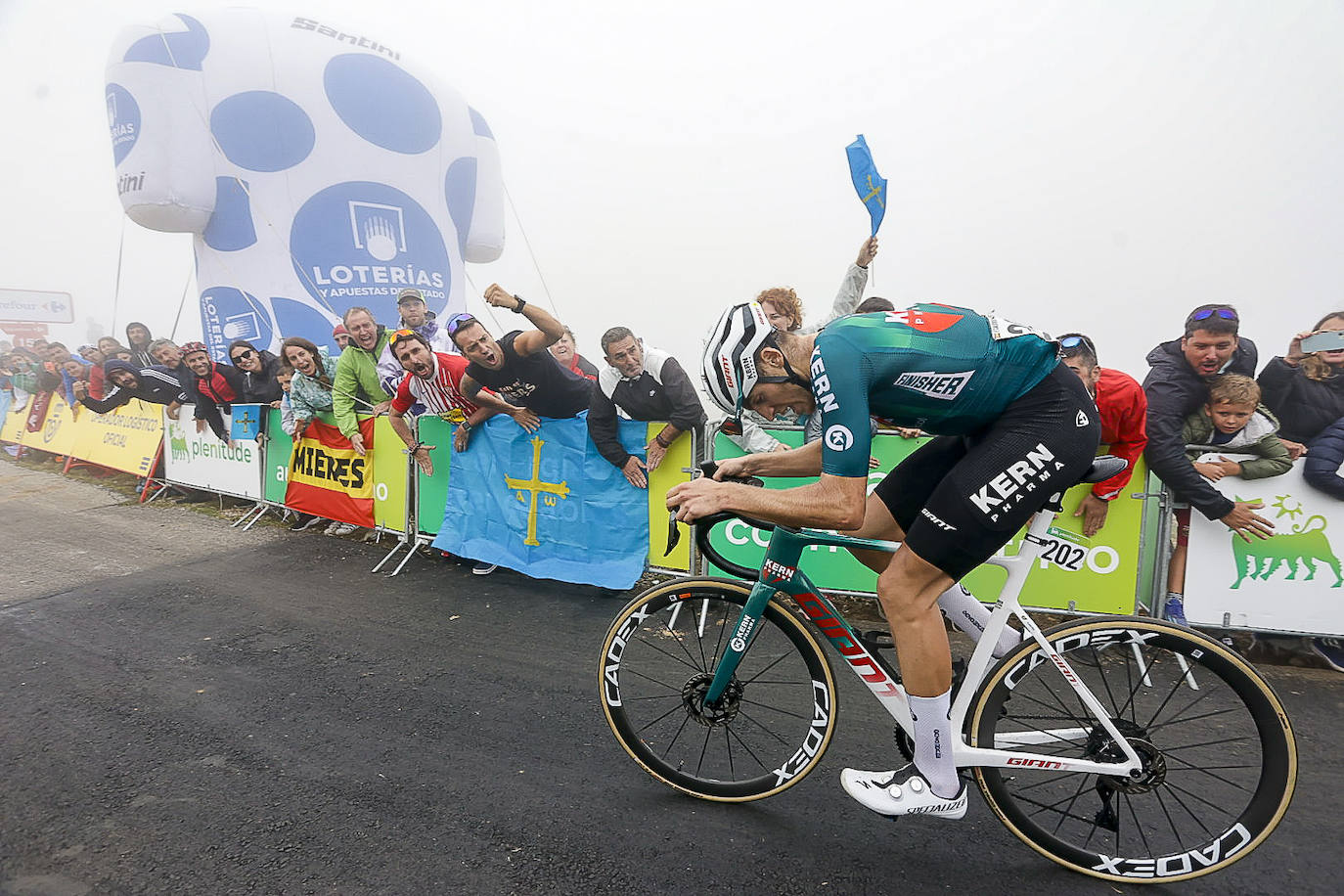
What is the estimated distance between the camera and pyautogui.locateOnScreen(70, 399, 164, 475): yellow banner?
353 inches

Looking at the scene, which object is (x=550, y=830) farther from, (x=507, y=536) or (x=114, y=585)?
(x=114, y=585)

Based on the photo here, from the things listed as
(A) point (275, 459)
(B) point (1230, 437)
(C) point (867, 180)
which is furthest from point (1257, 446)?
(A) point (275, 459)

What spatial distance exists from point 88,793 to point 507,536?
9.71ft

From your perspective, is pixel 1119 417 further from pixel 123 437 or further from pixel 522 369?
pixel 123 437

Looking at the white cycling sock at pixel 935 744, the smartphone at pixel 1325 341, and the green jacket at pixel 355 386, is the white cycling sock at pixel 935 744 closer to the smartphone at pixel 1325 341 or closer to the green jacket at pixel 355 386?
the smartphone at pixel 1325 341

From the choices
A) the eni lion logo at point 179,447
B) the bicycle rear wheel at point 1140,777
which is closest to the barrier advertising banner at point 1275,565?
the bicycle rear wheel at point 1140,777

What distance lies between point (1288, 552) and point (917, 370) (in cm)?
341

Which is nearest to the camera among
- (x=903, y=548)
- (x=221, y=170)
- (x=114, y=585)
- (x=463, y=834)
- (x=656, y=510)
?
(x=903, y=548)

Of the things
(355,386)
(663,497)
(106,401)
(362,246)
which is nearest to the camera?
(663,497)

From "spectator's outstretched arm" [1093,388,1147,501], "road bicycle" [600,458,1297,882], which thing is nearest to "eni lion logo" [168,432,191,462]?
"road bicycle" [600,458,1297,882]

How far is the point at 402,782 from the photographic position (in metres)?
2.49

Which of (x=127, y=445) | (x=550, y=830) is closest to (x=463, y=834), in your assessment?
(x=550, y=830)

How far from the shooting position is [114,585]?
16.2 feet

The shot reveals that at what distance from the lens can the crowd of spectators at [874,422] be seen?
141 inches
